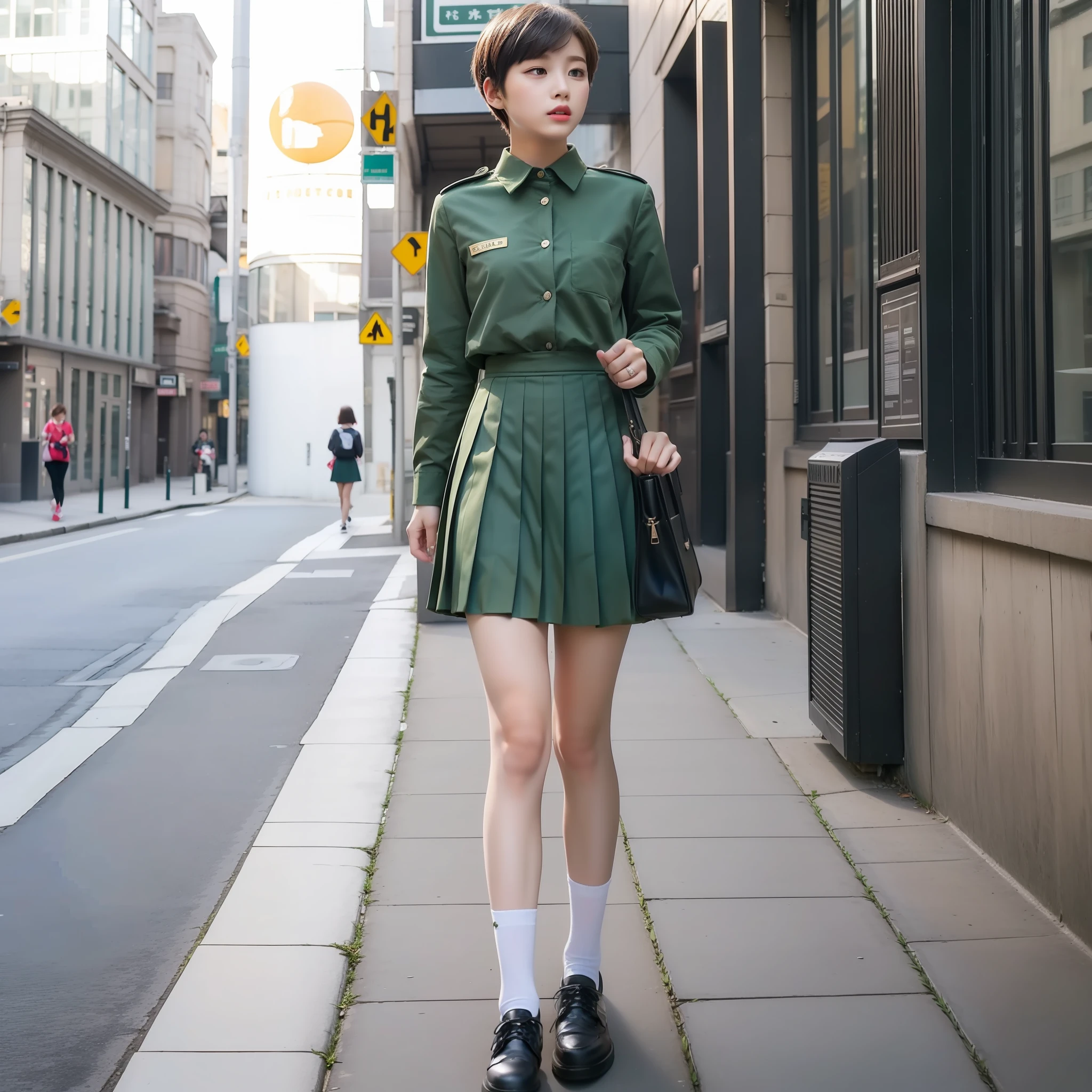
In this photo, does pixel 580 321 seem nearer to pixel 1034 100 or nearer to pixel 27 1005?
pixel 27 1005

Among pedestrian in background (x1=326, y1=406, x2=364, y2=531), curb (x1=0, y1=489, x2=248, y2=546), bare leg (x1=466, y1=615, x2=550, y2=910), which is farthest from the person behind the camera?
pedestrian in background (x1=326, y1=406, x2=364, y2=531)

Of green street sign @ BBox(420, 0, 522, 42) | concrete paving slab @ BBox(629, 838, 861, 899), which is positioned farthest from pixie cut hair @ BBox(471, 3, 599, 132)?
green street sign @ BBox(420, 0, 522, 42)

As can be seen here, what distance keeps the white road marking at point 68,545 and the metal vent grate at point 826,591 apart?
38.5 ft

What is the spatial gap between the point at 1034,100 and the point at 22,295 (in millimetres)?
30568

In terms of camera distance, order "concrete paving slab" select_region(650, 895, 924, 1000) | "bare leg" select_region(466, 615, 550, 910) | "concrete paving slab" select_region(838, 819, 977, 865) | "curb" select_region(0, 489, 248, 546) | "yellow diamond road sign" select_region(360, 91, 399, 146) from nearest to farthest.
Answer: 1. "bare leg" select_region(466, 615, 550, 910)
2. "concrete paving slab" select_region(650, 895, 924, 1000)
3. "concrete paving slab" select_region(838, 819, 977, 865)
4. "yellow diamond road sign" select_region(360, 91, 399, 146)
5. "curb" select_region(0, 489, 248, 546)

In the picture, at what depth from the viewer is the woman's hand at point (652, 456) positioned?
261 cm

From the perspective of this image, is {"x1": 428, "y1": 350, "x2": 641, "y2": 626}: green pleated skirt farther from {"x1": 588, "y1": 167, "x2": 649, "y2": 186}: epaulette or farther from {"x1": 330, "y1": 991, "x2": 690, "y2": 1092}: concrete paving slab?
{"x1": 330, "y1": 991, "x2": 690, "y2": 1092}: concrete paving slab

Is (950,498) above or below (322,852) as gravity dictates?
above

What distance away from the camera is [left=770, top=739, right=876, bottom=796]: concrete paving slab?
464 cm

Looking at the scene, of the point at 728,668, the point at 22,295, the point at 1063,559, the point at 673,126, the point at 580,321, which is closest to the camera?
the point at 580,321

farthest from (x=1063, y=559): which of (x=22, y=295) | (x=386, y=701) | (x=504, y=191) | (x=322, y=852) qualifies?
(x=22, y=295)

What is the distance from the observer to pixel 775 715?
5.83m

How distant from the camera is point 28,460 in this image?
2909 centimetres

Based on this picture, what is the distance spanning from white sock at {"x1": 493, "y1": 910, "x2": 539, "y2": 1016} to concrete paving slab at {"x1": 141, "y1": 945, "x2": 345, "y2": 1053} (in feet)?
1.42
